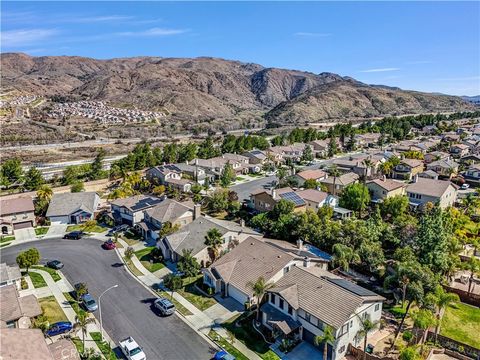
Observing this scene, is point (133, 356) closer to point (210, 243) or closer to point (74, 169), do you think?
point (210, 243)

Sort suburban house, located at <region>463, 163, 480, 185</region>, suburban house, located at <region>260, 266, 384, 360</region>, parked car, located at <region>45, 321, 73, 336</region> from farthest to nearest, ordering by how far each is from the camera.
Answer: suburban house, located at <region>463, 163, 480, 185</region>, parked car, located at <region>45, 321, 73, 336</region>, suburban house, located at <region>260, 266, 384, 360</region>

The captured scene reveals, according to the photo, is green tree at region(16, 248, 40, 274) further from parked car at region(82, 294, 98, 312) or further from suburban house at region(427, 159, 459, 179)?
suburban house at region(427, 159, 459, 179)

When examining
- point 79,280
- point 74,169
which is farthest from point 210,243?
point 74,169

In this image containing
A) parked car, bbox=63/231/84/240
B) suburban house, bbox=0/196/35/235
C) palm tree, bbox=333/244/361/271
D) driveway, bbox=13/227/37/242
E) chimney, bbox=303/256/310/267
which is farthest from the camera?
suburban house, bbox=0/196/35/235

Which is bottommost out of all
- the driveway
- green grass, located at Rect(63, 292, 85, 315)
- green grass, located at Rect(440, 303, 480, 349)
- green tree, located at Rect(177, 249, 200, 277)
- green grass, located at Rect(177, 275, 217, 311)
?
the driveway

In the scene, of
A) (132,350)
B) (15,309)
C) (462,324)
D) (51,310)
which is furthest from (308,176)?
(15,309)

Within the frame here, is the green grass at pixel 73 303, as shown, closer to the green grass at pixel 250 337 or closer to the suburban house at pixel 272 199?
the green grass at pixel 250 337

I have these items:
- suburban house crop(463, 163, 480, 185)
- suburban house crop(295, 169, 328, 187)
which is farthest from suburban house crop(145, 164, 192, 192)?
suburban house crop(463, 163, 480, 185)
